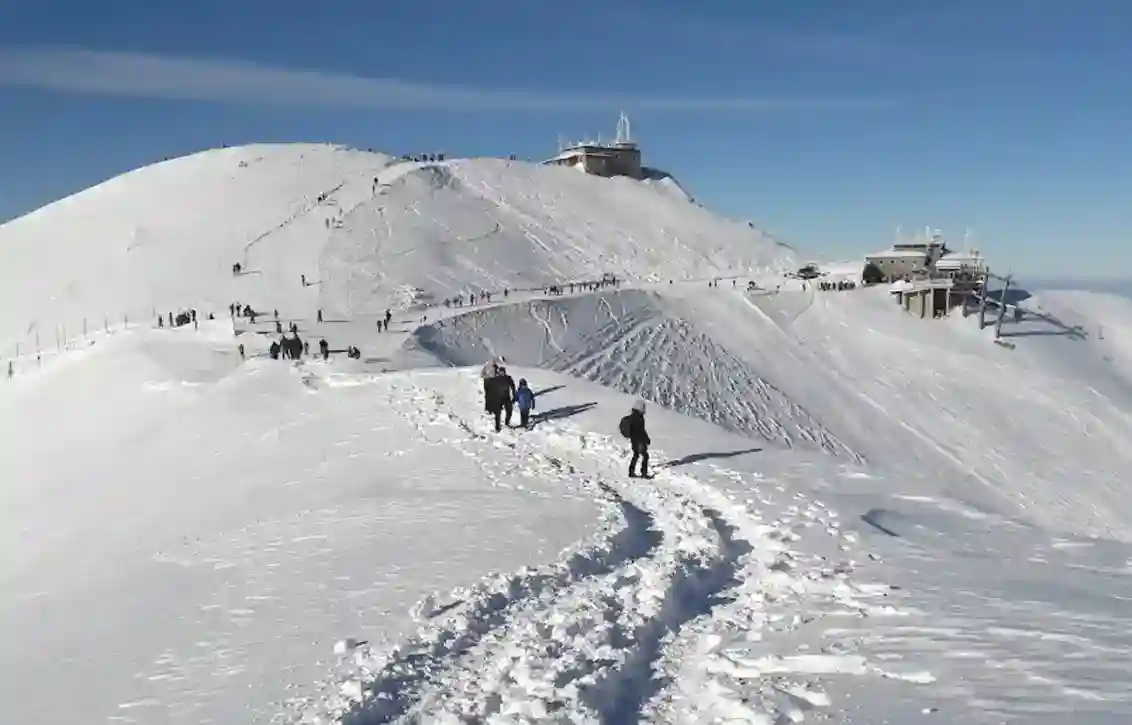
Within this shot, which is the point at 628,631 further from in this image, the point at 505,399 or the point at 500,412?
the point at 505,399

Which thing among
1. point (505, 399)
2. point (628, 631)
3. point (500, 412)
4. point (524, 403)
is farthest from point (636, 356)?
point (628, 631)

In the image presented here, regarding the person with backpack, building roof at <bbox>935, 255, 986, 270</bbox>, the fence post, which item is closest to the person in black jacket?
the person with backpack

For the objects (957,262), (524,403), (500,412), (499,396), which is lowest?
(500,412)

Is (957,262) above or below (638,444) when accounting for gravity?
above

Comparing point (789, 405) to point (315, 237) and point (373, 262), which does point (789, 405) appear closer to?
point (373, 262)

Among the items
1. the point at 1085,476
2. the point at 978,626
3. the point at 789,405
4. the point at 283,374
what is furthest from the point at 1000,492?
the point at 978,626

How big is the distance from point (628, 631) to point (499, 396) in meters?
12.5

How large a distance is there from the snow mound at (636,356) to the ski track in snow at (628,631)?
2596 centimetres

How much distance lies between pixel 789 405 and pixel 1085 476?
1384 centimetres

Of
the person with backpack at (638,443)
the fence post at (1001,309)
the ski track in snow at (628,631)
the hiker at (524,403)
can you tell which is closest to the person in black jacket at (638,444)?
the person with backpack at (638,443)

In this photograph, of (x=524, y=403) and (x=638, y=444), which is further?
(x=524, y=403)

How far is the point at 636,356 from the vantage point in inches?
1898

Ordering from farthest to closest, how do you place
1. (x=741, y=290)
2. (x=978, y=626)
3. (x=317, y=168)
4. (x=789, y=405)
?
(x=317, y=168) → (x=741, y=290) → (x=789, y=405) → (x=978, y=626)

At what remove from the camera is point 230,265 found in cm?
6334
